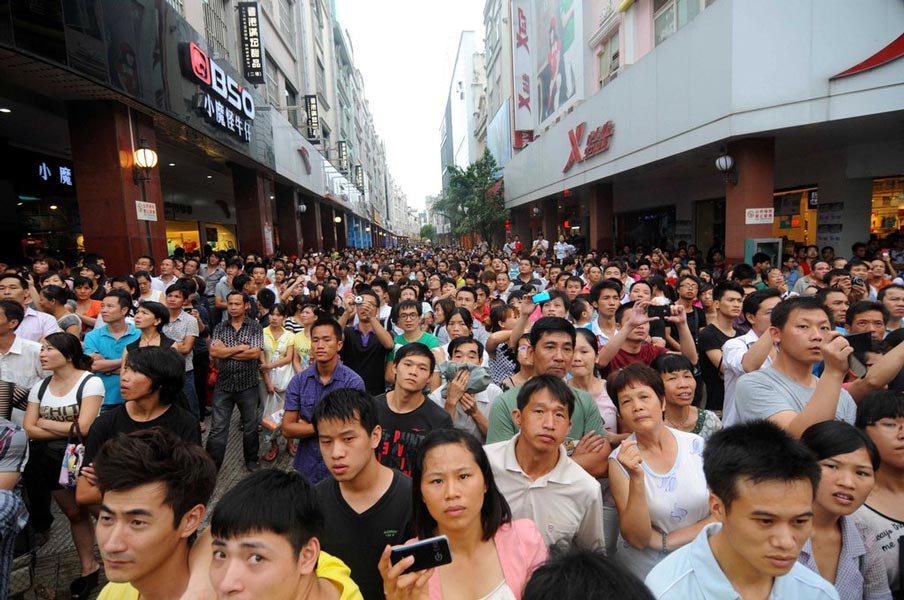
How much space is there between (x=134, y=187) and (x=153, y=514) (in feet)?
28.1

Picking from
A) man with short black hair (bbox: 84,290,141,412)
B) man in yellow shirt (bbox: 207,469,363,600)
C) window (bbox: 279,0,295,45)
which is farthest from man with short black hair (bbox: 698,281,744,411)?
window (bbox: 279,0,295,45)

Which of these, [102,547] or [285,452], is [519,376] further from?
[285,452]

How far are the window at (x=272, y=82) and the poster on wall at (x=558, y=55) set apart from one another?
11.9m

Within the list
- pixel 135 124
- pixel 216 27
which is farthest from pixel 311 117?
pixel 135 124

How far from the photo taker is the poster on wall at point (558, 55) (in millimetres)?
18781

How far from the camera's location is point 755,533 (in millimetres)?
1574

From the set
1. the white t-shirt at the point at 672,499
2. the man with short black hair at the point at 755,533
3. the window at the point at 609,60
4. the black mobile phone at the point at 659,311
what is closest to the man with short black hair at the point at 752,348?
the black mobile phone at the point at 659,311

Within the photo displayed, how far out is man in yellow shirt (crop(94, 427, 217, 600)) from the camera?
1.72 metres

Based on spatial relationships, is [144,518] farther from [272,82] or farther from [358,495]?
[272,82]

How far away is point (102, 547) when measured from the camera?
5.52ft

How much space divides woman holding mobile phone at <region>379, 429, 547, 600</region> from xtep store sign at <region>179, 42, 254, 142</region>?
1033 centimetres

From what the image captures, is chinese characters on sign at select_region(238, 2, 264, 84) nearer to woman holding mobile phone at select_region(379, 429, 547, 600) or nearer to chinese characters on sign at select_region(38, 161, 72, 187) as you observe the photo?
chinese characters on sign at select_region(38, 161, 72, 187)

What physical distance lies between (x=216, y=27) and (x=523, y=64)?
1916cm

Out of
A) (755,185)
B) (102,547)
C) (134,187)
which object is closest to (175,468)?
(102,547)
